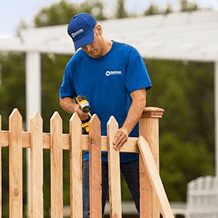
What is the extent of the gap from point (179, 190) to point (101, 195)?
21.2 metres

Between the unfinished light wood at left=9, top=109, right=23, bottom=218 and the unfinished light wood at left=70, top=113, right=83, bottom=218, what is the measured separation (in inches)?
12.5

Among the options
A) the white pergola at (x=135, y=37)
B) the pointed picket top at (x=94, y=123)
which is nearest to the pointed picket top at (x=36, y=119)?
the pointed picket top at (x=94, y=123)

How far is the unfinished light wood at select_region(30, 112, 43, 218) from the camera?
148 inches

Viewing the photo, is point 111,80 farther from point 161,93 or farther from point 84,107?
point 161,93

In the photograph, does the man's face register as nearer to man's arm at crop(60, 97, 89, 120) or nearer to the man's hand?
man's arm at crop(60, 97, 89, 120)

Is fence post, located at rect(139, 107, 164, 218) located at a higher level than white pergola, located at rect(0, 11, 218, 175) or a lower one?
lower

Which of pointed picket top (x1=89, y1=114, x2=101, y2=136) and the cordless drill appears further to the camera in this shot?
the cordless drill

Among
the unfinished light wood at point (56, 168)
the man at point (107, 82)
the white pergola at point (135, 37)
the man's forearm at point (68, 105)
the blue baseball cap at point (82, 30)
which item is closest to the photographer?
the unfinished light wood at point (56, 168)

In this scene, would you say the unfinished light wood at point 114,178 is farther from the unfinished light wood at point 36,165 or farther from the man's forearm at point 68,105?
the unfinished light wood at point 36,165

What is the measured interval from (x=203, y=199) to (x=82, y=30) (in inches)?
285

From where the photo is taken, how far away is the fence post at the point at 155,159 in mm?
4262

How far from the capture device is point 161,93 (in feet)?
85.7

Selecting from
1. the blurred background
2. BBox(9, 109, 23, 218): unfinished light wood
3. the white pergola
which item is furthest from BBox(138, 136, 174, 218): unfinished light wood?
the blurred background

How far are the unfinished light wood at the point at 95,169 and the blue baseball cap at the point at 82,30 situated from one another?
418 mm
